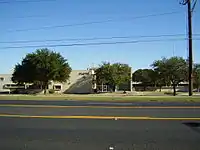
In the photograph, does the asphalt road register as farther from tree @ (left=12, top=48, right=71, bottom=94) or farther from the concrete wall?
the concrete wall

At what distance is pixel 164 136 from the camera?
1077 centimetres

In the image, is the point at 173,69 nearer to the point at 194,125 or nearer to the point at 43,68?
the point at 43,68

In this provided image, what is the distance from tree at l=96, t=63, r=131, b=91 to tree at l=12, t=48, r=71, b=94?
7.43m

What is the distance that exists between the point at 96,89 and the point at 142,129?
74.1m

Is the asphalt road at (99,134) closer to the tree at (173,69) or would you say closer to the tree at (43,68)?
the tree at (173,69)

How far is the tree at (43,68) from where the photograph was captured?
7438 centimetres

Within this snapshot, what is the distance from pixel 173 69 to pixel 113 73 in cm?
1272

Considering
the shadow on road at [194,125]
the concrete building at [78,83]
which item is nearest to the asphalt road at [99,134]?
the shadow on road at [194,125]

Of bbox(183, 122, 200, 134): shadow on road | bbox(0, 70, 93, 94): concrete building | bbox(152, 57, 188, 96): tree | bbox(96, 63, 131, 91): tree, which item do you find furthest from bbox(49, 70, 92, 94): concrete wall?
bbox(183, 122, 200, 134): shadow on road

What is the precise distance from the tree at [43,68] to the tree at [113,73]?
24.4ft

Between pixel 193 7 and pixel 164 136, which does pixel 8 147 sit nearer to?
pixel 164 136

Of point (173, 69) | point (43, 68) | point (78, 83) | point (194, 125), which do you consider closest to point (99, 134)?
point (194, 125)

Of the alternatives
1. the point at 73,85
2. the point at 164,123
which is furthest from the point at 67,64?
the point at 164,123

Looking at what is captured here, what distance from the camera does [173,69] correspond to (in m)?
70.7
